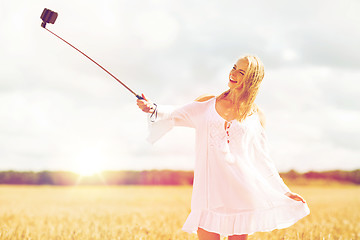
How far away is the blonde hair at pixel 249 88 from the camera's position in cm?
471

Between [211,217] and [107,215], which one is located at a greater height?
Answer: [211,217]

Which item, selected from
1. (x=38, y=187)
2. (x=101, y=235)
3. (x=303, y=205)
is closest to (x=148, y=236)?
(x=101, y=235)

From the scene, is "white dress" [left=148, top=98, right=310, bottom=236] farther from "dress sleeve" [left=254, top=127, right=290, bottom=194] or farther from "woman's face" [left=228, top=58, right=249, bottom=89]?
"woman's face" [left=228, top=58, right=249, bottom=89]

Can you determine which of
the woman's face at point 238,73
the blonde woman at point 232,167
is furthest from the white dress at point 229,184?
the woman's face at point 238,73

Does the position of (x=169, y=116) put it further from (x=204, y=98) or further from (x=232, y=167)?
(x=232, y=167)

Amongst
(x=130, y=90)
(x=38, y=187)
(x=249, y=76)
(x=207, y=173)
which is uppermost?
(x=249, y=76)

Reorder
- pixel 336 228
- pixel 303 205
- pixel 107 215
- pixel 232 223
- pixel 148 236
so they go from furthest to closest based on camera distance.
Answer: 1. pixel 107 215
2. pixel 336 228
3. pixel 148 236
4. pixel 303 205
5. pixel 232 223

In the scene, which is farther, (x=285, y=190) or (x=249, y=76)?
(x=285, y=190)

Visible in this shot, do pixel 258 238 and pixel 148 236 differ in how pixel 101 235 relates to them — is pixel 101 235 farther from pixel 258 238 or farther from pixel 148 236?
pixel 258 238

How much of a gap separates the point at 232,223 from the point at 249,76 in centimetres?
155

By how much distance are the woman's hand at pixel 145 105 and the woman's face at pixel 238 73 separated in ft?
2.92

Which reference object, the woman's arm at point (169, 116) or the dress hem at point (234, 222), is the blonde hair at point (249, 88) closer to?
the woman's arm at point (169, 116)

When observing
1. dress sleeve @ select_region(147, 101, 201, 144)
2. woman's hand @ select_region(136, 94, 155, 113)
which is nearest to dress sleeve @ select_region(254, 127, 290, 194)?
dress sleeve @ select_region(147, 101, 201, 144)

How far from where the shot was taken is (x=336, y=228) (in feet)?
29.1
